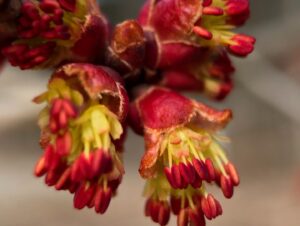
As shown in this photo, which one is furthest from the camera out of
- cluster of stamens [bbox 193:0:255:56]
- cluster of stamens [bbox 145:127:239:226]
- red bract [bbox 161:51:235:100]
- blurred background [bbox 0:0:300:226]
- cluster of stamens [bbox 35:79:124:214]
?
blurred background [bbox 0:0:300:226]

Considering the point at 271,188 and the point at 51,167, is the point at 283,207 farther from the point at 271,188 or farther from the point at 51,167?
the point at 51,167

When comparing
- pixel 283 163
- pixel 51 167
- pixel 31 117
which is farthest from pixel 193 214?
pixel 283 163

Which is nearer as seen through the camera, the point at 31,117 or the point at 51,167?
the point at 51,167

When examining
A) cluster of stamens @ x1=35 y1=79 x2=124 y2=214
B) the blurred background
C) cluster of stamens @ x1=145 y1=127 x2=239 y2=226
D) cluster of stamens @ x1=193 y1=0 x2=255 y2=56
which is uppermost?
cluster of stamens @ x1=193 y1=0 x2=255 y2=56

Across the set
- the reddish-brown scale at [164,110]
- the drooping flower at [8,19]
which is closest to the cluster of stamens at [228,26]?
the reddish-brown scale at [164,110]

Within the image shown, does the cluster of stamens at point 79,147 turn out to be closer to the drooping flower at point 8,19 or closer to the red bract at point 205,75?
the drooping flower at point 8,19

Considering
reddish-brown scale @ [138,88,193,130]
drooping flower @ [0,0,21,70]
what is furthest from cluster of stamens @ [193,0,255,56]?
drooping flower @ [0,0,21,70]

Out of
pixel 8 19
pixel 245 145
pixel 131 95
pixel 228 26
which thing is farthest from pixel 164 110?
pixel 245 145

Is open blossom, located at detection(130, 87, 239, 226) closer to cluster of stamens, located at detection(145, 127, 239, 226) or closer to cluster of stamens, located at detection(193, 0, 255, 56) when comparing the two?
cluster of stamens, located at detection(145, 127, 239, 226)
